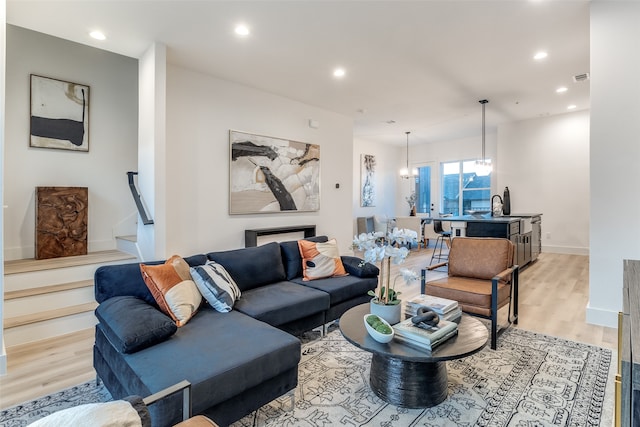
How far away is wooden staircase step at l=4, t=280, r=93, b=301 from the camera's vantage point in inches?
118

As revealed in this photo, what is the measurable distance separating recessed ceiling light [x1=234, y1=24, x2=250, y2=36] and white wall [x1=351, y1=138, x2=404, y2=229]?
5.73 metres

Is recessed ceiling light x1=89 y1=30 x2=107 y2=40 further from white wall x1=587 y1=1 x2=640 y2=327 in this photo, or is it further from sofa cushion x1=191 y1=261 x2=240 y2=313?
white wall x1=587 y1=1 x2=640 y2=327

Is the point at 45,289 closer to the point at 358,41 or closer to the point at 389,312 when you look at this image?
the point at 389,312

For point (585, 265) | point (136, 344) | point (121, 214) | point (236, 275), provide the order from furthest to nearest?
point (585, 265), point (121, 214), point (236, 275), point (136, 344)

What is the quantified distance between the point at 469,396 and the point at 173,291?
2.08 m

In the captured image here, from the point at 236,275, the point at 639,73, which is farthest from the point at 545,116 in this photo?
the point at 236,275

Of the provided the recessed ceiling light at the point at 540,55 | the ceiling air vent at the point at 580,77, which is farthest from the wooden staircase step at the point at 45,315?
the ceiling air vent at the point at 580,77

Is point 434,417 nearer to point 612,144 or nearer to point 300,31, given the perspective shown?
point 612,144

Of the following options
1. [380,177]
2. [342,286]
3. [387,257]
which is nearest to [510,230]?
[342,286]

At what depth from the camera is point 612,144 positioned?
3.08 meters

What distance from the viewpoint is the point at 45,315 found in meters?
2.98

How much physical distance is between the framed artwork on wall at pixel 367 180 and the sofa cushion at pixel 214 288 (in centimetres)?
670

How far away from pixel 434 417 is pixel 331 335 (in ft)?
4.19

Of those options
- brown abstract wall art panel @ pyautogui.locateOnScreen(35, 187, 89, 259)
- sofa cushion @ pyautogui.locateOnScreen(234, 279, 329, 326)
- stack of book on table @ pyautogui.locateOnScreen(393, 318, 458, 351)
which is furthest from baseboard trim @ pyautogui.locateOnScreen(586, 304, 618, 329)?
brown abstract wall art panel @ pyautogui.locateOnScreen(35, 187, 89, 259)
